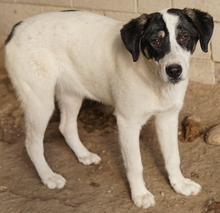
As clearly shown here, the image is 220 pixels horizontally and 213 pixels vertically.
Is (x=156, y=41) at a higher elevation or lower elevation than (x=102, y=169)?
higher

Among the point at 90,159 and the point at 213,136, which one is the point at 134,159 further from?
the point at 213,136

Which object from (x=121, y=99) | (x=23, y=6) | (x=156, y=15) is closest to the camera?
(x=156, y=15)

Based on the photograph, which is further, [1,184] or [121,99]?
[1,184]

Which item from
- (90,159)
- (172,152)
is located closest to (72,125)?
(90,159)

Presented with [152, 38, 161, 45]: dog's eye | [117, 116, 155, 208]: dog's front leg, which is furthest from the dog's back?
[152, 38, 161, 45]: dog's eye

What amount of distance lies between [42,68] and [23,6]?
297cm

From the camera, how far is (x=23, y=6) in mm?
6391

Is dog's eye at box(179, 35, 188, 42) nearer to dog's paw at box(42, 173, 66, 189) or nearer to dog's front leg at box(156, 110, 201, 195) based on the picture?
dog's front leg at box(156, 110, 201, 195)

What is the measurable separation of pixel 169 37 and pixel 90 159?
1946 millimetres

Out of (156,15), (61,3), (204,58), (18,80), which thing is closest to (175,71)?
(156,15)

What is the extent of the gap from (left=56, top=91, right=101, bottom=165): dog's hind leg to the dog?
0.18m

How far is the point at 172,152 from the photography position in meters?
3.77

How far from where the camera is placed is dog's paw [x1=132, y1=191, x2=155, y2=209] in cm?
363

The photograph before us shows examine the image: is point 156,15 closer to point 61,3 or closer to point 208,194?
point 208,194
